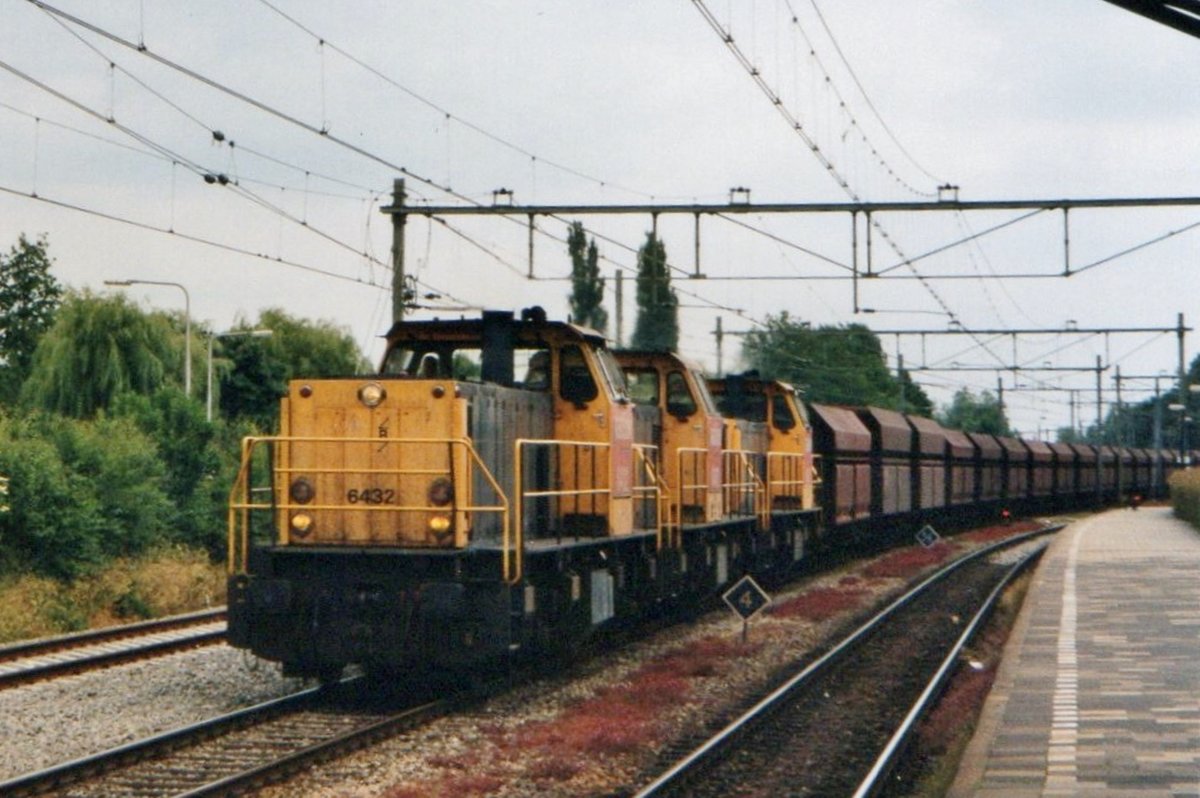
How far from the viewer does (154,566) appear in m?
22.5

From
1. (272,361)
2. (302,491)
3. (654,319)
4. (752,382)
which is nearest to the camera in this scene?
(302,491)

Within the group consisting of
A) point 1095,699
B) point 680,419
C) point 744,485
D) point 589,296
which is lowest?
point 1095,699

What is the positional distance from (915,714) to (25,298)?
80817mm

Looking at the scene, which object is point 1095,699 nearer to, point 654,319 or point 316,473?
point 316,473

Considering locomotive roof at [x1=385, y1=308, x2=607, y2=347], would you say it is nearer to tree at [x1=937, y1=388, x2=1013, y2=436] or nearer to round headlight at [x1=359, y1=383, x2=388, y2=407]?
round headlight at [x1=359, y1=383, x2=388, y2=407]

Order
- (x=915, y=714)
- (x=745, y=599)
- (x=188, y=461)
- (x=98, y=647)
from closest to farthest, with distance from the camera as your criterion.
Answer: (x=915, y=714)
(x=98, y=647)
(x=745, y=599)
(x=188, y=461)

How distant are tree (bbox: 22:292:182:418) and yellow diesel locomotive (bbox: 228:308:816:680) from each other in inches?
1174

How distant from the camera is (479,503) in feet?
43.0

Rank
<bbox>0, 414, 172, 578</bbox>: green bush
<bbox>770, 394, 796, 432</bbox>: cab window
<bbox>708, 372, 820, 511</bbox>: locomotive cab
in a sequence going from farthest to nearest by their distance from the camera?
1. <bbox>770, 394, 796, 432</bbox>: cab window
2. <bbox>708, 372, 820, 511</bbox>: locomotive cab
3. <bbox>0, 414, 172, 578</bbox>: green bush

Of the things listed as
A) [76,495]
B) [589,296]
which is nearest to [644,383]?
[76,495]

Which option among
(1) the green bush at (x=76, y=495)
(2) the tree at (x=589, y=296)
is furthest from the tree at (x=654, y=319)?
(1) the green bush at (x=76, y=495)

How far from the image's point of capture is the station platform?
9023 millimetres

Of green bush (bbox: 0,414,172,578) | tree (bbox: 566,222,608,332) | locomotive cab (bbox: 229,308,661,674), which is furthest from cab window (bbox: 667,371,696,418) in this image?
tree (bbox: 566,222,608,332)

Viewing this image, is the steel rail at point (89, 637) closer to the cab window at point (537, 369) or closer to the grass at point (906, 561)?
the cab window at point (537, 369)
